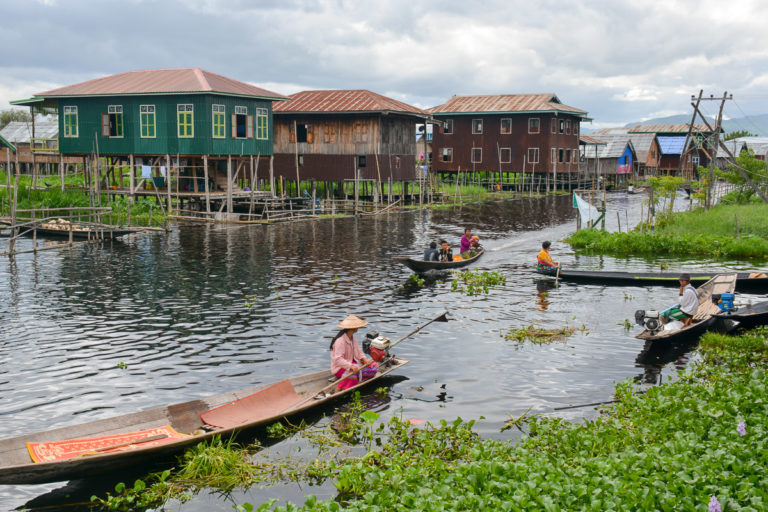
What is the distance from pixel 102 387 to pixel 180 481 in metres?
4.55

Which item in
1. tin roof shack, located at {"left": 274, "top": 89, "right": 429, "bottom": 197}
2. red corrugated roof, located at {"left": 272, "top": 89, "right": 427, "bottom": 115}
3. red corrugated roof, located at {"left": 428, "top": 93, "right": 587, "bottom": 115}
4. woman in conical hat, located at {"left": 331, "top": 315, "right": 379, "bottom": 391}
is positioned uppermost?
red corrugated roof, located at {"left": 428, "top": 93, "right": 587, "bottom": 115}

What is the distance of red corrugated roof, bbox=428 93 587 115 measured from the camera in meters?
62.5

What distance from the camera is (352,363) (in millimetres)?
13156

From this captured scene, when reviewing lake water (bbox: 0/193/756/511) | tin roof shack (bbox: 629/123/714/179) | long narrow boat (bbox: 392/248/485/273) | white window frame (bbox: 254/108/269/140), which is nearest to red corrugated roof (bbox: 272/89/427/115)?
white window frame (bbox: 254/108/269/140)

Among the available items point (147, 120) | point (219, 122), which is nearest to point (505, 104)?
point (219, 122)

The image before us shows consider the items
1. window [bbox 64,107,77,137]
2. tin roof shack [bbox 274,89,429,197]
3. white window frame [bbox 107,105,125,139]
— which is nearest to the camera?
white window frame [bbox 107,105,125,139]

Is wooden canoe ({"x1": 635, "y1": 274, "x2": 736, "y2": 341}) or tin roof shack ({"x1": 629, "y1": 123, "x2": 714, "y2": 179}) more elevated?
tin roof shack ({"x1": 629, "y1": 123, "x2": 714, "y2": 179})

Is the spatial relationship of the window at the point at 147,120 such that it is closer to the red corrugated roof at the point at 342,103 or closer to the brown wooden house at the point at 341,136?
the red corrugated roof at the point at 342,103

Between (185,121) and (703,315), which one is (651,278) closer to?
(703,315)

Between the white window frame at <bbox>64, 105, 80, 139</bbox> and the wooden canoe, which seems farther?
the white window frame at <bbox>64, 105, 80, 139</bbox>

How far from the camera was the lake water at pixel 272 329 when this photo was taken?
43.0 ft

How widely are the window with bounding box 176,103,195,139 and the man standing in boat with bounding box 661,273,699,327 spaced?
30098mm

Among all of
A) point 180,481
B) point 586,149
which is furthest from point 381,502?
point 586,149

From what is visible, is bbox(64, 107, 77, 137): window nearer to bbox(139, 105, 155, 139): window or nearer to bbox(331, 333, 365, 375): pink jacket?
bbox(139, 105, 155, 139): window
